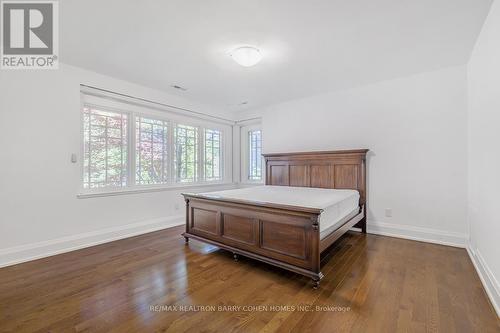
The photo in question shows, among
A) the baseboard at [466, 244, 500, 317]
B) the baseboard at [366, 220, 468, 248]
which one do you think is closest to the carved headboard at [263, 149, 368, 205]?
the baseboard at [366, 220, 468, 248]

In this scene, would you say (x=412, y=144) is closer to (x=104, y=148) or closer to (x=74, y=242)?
(x=104, y=148)

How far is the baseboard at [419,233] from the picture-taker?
309 centimetres

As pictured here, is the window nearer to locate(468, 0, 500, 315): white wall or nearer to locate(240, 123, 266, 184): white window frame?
locate(240, 123, 266, 184): white window frame

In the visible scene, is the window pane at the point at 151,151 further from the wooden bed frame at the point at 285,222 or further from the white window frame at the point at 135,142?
the wooden bed frame at the point at 285,222

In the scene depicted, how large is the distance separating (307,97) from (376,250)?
115 inches

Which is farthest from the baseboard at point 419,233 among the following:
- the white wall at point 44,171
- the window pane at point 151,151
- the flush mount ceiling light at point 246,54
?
the white wall at point 44,171

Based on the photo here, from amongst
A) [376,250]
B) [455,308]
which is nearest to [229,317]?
[455,308]

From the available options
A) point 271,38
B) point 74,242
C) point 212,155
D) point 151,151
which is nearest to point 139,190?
point 151,151

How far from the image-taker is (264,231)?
248cm

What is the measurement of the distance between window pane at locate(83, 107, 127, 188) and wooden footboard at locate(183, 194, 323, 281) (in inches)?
56.4

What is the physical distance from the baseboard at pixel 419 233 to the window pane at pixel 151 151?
375 centimetres

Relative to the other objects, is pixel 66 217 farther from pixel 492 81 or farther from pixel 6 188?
pixel 492 81

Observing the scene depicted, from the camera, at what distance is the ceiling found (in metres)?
1.95

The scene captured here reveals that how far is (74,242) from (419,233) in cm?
485
